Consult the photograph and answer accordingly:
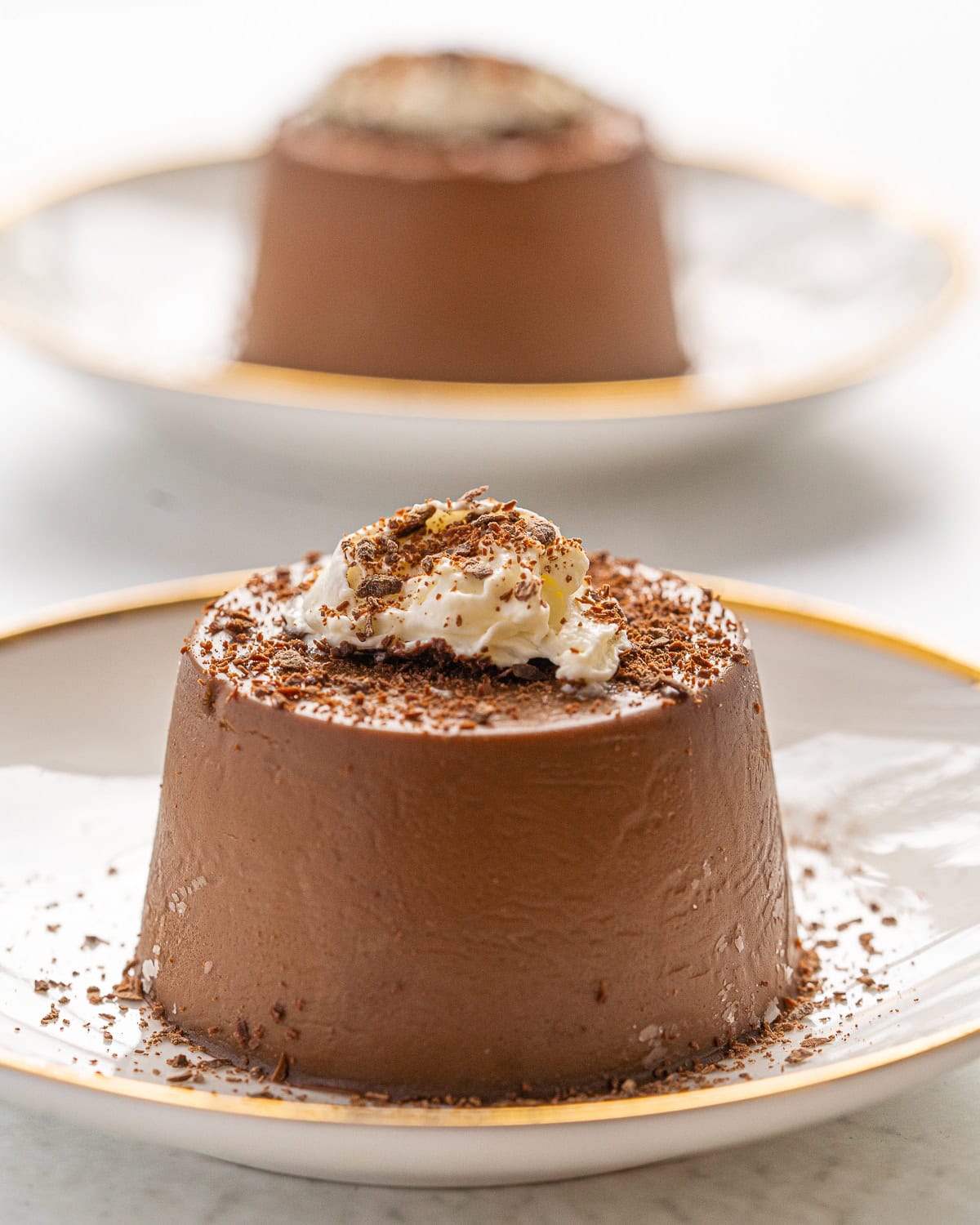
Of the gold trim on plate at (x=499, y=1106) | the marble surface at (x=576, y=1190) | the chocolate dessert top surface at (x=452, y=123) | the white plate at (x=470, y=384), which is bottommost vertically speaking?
the marble surface at (x=576, y=1190)

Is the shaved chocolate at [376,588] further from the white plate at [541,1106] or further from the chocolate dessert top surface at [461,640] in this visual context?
the white plate at [541,1106]

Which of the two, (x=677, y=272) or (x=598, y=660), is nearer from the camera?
(x=598, y=660)

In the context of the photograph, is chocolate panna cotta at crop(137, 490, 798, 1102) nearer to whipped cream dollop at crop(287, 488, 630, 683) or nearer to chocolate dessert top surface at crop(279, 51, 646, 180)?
whipped cream dollop at crop(287, 488, 630, 683)

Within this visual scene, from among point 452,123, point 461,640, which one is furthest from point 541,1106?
point 452,123

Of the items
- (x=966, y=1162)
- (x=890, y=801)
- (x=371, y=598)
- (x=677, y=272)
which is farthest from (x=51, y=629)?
(x=677, y=272)

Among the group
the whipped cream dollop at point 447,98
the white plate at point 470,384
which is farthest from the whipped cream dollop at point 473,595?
the whipped cream dollop at point 447,98

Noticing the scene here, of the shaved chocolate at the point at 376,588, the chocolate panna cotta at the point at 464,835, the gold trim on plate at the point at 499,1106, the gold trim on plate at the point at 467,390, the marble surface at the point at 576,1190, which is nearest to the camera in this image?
the gold trim on plate at the point at 499,1106

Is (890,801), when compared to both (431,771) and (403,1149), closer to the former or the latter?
(431,771)
